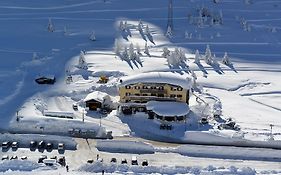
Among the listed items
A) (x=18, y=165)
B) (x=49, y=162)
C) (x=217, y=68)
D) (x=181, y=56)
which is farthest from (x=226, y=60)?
(x=18, y=165)

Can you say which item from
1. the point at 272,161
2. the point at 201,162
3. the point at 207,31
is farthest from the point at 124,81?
the point at 207,31

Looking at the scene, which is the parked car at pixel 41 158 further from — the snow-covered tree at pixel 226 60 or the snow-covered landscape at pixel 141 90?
the snow-covered tree at pixel 226 60

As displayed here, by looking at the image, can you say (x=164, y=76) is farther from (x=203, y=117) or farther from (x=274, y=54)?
(x=274, y=54)

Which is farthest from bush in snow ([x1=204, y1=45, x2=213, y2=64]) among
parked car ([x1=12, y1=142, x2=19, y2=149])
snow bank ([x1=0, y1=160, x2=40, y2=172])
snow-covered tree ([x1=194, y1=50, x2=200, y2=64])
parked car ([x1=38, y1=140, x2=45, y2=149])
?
snow bank ([x1=0, y1=160, x2=40, y2=172])

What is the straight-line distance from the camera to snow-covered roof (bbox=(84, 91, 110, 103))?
4162 centimetres

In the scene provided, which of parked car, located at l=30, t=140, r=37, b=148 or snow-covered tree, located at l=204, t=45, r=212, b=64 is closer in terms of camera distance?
parked car, located at l=30, t=140, r=37, b=148

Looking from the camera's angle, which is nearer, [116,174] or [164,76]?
[116,174]

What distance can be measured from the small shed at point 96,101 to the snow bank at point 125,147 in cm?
497

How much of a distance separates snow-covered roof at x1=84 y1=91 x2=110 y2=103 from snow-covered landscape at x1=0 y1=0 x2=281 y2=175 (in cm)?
7

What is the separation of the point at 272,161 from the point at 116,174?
30.2 ft

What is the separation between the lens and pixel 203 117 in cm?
4025

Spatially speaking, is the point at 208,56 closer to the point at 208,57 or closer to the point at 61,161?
the point at 208,57

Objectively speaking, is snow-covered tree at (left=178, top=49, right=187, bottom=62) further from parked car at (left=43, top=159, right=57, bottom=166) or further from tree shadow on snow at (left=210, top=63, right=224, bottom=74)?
parked car at (left=43, top=159, right=57, bottom=166)

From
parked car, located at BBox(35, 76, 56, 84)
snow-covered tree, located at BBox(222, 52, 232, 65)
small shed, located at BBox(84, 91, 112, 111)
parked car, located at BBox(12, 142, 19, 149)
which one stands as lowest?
parked car, located at BBox(12, 142, 19, 149)
